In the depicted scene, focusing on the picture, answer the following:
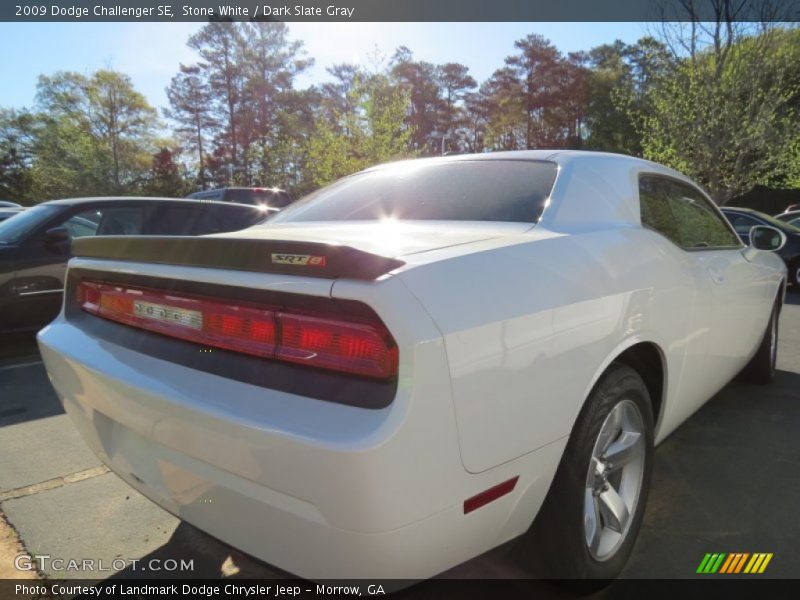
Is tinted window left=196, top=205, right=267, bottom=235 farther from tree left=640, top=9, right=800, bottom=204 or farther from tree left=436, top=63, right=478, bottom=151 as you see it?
tree left=436, top=63, right=478, bottom=151

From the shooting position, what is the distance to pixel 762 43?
52.7 feet

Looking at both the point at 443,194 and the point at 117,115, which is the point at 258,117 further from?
the point at 443,194

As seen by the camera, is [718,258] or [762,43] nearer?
[718,258]

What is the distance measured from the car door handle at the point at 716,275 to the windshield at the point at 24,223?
5.82 meters

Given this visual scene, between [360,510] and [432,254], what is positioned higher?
[432,254]

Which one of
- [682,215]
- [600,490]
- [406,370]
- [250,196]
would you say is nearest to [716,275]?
[682,215]

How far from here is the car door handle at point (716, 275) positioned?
8.84 feet

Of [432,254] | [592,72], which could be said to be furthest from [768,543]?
[592,72]

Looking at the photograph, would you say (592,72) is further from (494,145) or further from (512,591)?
(512,591)

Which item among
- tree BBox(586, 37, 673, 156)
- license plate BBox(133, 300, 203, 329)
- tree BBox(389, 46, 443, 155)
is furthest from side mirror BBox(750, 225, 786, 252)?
tree BBox(389, 46, 443, 155)

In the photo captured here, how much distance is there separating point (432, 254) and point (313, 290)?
0.36 meters

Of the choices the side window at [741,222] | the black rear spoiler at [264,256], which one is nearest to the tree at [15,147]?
the side window at [741,222]

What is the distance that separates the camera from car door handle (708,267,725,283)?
8.84 ft

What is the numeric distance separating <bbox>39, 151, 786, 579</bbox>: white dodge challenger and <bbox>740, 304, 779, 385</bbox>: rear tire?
193cm
